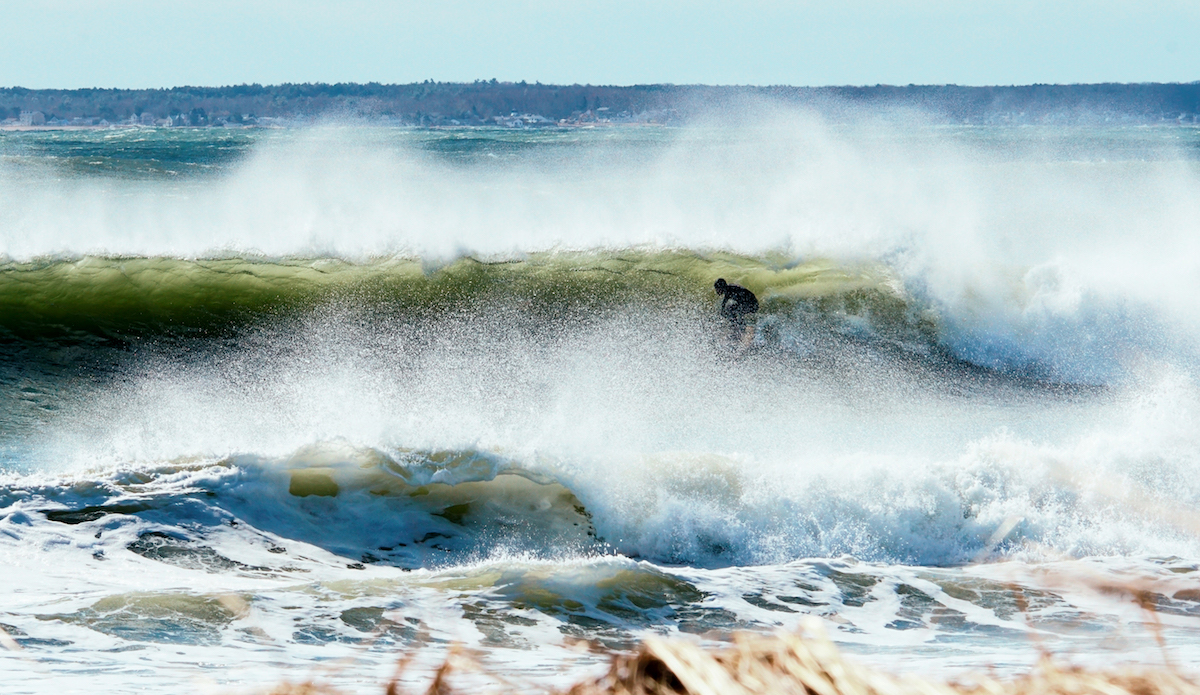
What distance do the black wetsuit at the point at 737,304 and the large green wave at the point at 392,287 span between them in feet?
1.51

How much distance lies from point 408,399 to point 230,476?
10.8 ft

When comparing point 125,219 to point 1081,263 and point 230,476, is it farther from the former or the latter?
point 1081,263

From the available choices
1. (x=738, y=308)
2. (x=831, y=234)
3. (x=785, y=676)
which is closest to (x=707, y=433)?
(x=738, y=308)

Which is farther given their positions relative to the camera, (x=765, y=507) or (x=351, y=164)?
(x=351, y=164)

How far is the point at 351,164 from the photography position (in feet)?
108

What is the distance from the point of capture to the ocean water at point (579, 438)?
569cm

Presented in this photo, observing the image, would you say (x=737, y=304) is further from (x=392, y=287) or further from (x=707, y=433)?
(x=392, y=287)

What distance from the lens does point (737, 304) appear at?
1411cm

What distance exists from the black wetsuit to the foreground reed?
43.4 feet

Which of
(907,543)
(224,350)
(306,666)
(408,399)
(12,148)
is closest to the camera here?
(306,666)

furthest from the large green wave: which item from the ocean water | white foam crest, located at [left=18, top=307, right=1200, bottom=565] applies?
white foam crest, located at [left=18, top=307, right=1200, bottom=565]

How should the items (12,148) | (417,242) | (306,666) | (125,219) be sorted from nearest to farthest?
(306,666) < (417,242) < (125,219) < (12,148)

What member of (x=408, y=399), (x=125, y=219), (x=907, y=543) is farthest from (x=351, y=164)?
(x=907, y=543)

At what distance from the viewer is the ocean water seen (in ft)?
18.7
